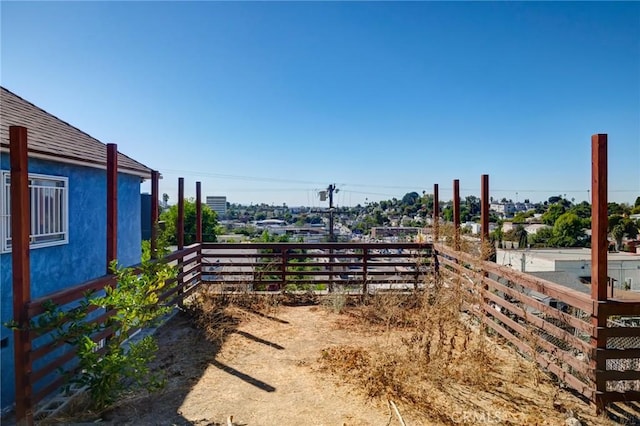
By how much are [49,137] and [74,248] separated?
138 centimetres

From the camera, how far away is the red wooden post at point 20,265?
2.58 m

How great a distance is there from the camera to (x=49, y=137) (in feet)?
14.2

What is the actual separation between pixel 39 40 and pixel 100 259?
11.6 feet

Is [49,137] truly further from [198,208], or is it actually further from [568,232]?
[568,232]

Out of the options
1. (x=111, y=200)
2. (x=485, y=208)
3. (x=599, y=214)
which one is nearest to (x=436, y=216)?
(x=485, y=208)

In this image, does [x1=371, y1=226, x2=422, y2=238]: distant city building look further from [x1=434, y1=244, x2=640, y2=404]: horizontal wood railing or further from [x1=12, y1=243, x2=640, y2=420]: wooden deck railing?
[x1=434, y1=244, x2=640, y2=404]: horizontal wood railing

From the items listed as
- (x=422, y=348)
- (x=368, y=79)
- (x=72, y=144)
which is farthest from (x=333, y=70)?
(x=422, y=348)

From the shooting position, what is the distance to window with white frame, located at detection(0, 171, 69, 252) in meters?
3.31

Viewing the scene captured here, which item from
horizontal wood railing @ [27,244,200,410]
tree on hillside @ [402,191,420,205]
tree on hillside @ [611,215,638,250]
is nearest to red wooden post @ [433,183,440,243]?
horizontal wood railing @ [27,244,200,410]

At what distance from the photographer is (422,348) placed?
4180 millimetres

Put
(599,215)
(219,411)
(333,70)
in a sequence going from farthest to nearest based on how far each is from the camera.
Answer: (333,70) < (219,411) < (599,215)

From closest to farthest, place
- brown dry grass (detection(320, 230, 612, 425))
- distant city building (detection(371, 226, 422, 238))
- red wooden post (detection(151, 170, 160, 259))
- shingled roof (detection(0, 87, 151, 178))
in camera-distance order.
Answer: brown dry grass (detection(320, 230, 612, 425))
shingled roof (detection(0, 87, 151, 178))
red wooden post (detection(151, 170, 160, 259))
distant city building (detection(371, 226, 422, 238))

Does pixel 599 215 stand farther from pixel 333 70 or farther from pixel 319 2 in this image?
pixel 333 70

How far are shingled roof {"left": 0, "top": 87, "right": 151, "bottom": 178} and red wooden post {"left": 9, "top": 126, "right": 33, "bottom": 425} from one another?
69cm
